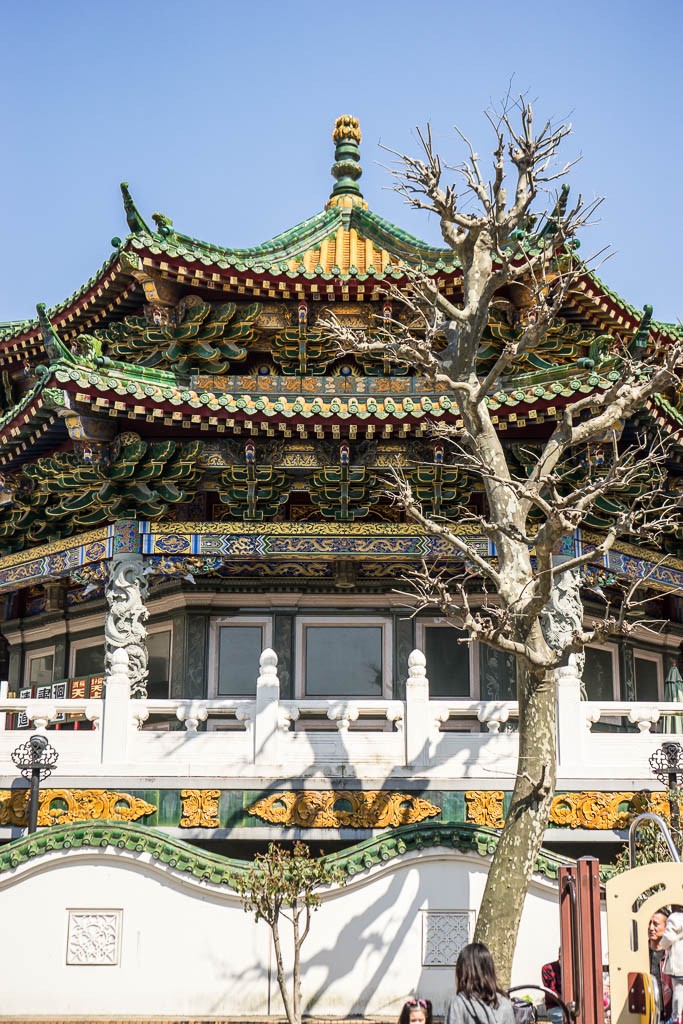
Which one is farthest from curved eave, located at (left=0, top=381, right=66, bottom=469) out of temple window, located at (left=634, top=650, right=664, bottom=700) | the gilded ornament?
temple window, located at (left=634, top=650, right=664, bottom=700)

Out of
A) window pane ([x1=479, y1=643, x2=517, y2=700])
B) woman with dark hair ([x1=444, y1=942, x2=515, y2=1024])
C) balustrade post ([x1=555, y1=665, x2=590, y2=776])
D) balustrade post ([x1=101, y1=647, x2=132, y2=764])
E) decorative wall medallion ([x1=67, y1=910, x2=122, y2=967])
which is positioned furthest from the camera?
window pane ([x1=479, y1=643, x2=517, y2=700])

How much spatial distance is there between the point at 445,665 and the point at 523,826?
7.24 m

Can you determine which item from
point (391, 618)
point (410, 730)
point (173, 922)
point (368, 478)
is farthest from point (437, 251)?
point (173, 922)

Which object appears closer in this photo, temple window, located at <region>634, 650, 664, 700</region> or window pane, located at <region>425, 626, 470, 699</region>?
window pane, located at <region>425, 626, 470, 699</region>

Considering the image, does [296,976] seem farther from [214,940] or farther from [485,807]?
[485,807]

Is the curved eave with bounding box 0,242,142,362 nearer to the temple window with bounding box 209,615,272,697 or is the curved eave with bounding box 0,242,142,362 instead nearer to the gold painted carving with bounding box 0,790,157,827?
the temple window with bounding box 209,615,272,697

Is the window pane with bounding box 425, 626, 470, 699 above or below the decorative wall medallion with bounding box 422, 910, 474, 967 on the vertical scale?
above

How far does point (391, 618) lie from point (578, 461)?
11.7ft

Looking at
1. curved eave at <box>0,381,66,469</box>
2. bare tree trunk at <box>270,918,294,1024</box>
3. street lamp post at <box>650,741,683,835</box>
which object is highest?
curved eave at <box>0,381,66,469</box>

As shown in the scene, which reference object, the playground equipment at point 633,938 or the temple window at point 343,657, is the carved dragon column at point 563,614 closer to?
the temple window at point 343,657

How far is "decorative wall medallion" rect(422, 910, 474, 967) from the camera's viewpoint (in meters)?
12.4

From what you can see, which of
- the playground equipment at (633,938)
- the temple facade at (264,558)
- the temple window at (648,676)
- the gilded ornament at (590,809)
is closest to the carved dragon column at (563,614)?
the temple facade at (264,558)

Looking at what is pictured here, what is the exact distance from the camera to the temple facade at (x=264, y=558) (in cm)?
1451

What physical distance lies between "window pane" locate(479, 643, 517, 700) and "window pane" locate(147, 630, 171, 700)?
14.8 feet
